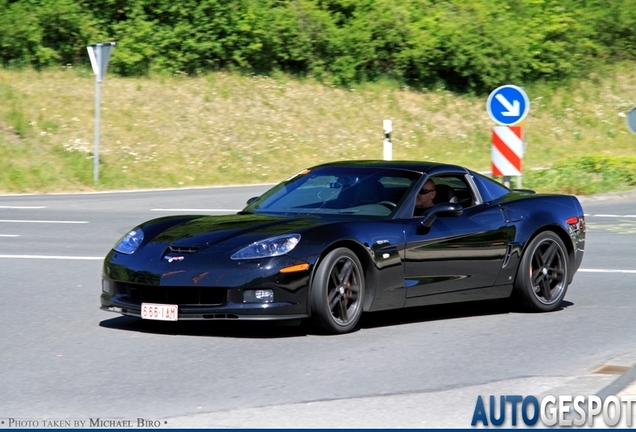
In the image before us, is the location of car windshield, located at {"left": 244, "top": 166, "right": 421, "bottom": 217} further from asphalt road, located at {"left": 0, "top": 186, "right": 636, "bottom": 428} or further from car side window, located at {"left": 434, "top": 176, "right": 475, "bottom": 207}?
asphalt road, located at {"left": 0, "top": 186, "right": 636, "bottom": 428}

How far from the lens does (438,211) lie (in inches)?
352

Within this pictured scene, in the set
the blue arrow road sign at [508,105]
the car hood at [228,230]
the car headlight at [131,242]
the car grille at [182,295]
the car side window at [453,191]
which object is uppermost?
the blue arrow road sign at [508,105]

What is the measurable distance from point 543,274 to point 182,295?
3.31 metres

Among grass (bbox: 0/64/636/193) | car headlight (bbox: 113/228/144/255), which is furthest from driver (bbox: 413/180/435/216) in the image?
grass (bbox: 0/64/636/193)

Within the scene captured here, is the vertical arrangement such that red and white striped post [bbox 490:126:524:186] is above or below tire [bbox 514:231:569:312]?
above

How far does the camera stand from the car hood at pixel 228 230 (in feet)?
27.0

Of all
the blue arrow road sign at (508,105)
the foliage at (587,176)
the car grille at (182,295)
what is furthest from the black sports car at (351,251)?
the foliage at (587,176)

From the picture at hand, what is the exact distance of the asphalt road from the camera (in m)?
6.01

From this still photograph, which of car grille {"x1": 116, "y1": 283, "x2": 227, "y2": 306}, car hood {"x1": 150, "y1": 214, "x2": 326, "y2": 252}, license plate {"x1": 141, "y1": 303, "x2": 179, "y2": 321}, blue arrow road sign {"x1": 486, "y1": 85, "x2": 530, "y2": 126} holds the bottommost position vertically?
license plate {"x1": 141, "y1": 303, "x2": 179, "y2": 321}

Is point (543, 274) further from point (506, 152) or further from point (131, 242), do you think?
point (506, 152)

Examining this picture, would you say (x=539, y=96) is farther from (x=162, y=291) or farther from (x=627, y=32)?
(x=162, y=291)

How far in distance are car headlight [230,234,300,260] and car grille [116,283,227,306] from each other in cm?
29

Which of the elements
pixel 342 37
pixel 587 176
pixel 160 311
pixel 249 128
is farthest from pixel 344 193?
pixel 342 37

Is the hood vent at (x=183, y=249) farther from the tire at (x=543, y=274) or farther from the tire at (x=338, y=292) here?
the tire at (x=543, y=274)
